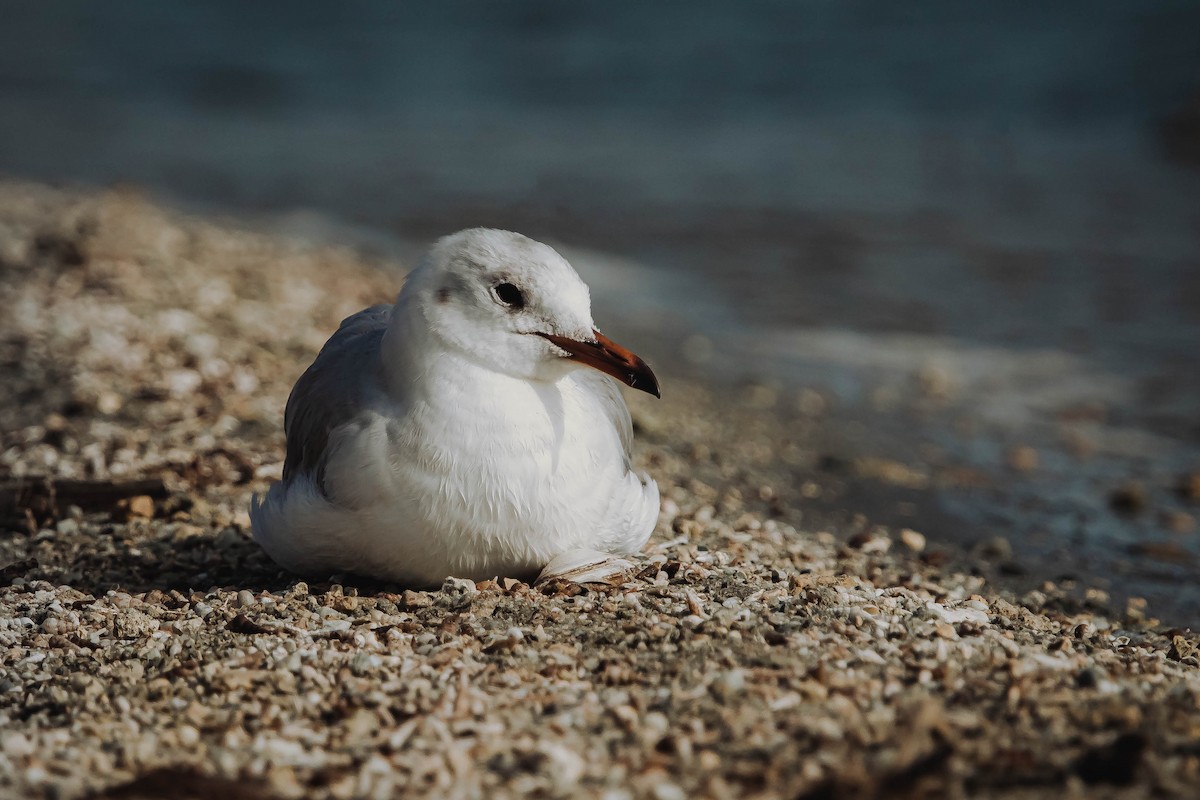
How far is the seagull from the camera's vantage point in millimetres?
3557

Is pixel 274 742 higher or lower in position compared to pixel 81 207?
lower

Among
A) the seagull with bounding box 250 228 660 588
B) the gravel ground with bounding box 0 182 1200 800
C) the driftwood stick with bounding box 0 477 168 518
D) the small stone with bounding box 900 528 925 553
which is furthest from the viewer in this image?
the small stone with bounding box 900 528 925 553

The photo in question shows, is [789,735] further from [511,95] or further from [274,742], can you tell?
[511,95]

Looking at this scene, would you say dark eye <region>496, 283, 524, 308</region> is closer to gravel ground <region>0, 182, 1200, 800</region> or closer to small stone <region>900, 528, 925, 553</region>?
gravel ground <region>0, 182, 1200, 800</region>

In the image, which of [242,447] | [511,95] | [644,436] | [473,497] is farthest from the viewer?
[511,95]

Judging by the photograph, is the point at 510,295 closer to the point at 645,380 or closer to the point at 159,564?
the point at 645,380

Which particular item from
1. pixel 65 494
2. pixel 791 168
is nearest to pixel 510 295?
pixel 65 494

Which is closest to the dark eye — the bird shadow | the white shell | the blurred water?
the white shell

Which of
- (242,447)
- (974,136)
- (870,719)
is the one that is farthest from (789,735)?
(974,136)

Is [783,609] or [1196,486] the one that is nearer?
[783,609]

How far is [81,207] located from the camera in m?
10.0

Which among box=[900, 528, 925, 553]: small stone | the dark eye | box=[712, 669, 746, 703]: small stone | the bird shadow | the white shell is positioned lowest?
the bird shadow

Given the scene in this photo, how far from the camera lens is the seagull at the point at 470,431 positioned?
3557mm

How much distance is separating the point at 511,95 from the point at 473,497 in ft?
59.6
